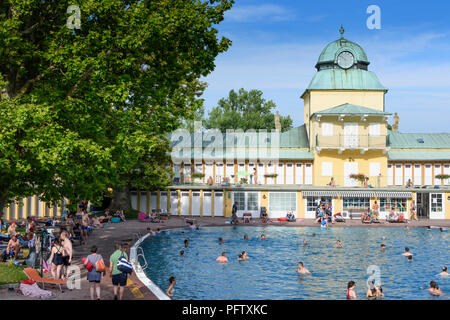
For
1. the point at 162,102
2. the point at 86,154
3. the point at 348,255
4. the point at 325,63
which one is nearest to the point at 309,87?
the point at 325,63

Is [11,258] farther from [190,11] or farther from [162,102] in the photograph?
[190,11]

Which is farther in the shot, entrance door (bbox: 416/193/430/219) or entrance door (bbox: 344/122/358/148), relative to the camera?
entrance door (bbox: 344/122/358/148)

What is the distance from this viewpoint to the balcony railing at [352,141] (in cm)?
4588

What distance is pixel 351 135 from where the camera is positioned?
152 feet

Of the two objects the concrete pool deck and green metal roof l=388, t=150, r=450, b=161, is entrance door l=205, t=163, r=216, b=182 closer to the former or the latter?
the concrete pool deck

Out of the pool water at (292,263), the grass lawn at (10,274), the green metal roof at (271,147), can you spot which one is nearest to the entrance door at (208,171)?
the green metal roof at (271,147)

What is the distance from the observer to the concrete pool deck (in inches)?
536

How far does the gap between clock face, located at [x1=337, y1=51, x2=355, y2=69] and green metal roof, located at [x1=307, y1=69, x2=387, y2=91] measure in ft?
1.93

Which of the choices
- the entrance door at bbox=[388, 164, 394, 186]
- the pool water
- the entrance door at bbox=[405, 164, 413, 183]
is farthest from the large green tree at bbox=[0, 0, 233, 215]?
the entrance door at bbox=[405, 164, 413, 183]

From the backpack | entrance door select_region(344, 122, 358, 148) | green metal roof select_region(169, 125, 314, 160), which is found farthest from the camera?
green metal roof select_region(169, 125, 314, 160)

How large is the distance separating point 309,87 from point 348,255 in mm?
27741

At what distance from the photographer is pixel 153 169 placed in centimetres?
4138

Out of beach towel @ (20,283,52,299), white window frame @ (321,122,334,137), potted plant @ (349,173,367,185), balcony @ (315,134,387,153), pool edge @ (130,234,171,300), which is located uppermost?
white window frame @ (321,122,334,137)

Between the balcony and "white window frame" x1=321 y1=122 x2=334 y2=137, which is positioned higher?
"white window frame" x1=321 y1=122 x2=334 y2=137
